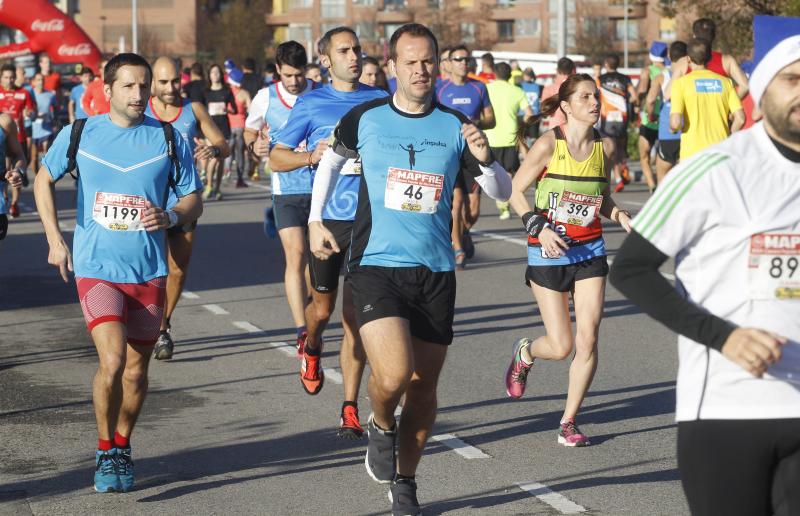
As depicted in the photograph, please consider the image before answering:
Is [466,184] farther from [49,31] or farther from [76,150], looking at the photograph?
[49,31]

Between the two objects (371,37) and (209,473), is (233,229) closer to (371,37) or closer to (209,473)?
(209,473)

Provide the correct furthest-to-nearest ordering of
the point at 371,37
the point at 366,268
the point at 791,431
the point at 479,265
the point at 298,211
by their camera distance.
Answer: the point at 371,37
the point at 479,265
the point at 298,211
the point at 366,268
the point at 791,431

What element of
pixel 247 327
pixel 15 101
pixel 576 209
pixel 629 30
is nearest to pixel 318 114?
pixel 576 209

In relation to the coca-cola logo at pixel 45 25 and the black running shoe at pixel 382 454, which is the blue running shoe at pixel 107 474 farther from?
the coca-cola logo at pixel 45 25

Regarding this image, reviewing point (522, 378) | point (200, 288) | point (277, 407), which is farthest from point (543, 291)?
point (200, 288)

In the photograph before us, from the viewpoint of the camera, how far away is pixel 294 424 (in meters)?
7.85

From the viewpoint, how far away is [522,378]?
8.02 meters

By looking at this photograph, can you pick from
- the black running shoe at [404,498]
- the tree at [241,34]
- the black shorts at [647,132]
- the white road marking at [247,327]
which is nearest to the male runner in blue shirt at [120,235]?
the black running shoe at [404,498]

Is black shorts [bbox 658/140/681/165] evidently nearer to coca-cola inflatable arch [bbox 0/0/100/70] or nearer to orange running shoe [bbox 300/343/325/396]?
orange running shoe [bbox 300/343/325/396]

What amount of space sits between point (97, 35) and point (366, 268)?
109 metres

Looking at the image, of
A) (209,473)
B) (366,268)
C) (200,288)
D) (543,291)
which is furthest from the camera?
(200,288)

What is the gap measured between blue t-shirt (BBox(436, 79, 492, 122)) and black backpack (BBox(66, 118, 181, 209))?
9058 millimetres

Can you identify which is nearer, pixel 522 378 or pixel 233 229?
pixel 522 378

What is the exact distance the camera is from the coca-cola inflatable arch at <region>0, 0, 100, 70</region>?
38.2 meters
